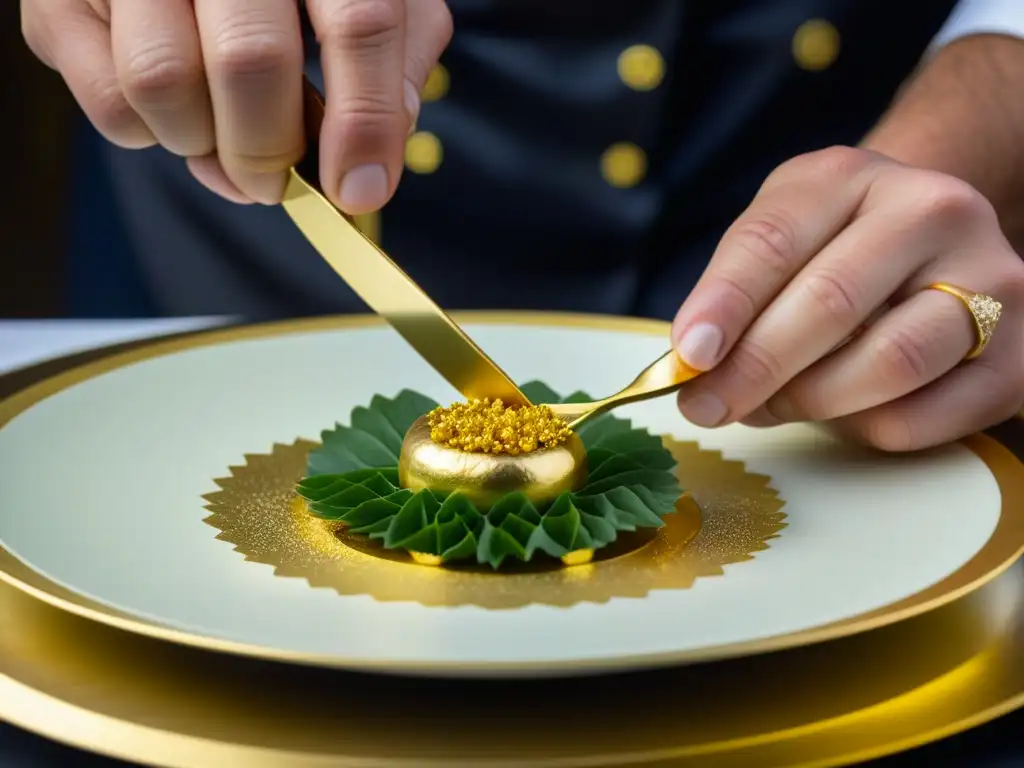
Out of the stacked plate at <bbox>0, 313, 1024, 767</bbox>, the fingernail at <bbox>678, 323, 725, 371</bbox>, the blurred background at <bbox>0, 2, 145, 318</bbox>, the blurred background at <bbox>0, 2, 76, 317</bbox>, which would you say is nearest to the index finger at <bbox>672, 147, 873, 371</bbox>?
the fingernail at <bbox>678, 323, 725, 371</bbox>

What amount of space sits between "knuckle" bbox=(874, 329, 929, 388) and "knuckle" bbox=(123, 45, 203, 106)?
1.38 ft

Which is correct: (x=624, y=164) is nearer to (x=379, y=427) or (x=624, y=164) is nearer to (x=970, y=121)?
(x=970, y=121)

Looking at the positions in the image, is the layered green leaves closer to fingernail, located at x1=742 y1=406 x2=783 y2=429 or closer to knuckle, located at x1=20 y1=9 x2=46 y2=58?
fingernail, located at x1=742 y1=406 x2=783 y2=429

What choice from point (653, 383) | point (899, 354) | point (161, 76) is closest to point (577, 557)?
point (653, 383)

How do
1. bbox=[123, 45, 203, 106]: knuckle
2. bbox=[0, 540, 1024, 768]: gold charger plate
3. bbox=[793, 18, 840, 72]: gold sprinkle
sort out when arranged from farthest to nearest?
bbox=[793, 18, 840, 72]: gold sprinkle → bbox=[123, 45, 203, 106]: knuckle → bbox=[0, 540, 1024, 768]: gold charger plate

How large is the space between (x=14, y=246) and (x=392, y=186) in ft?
4.59

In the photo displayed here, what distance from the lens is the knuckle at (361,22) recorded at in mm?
647

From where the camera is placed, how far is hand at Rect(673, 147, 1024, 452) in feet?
2.27

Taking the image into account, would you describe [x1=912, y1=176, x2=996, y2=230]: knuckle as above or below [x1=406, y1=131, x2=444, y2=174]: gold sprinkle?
above

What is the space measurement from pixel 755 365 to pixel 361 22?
0.95ft

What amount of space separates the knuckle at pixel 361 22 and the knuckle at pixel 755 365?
264 mm

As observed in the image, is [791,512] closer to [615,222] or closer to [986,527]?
[986,527]

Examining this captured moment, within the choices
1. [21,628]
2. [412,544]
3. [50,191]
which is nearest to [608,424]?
[412,544]

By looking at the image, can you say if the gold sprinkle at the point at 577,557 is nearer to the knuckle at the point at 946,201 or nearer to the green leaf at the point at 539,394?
the green leaf at the point at 539,394
